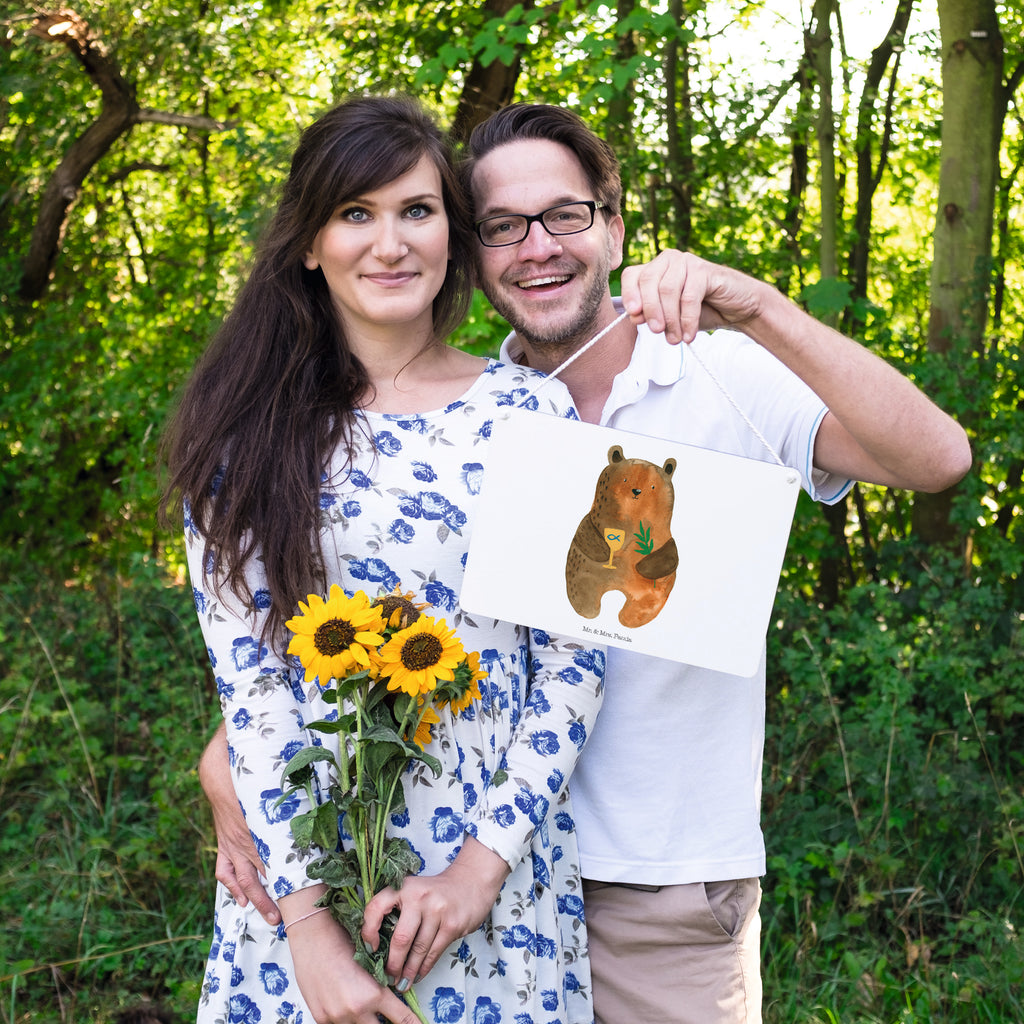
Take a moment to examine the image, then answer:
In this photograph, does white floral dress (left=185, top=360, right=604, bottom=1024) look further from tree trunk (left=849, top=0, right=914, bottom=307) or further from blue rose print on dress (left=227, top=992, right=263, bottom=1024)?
tree trunk (left=849, top=0, right=914, bottom=307)

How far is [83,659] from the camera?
4.95 m

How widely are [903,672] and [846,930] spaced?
1068 millimetres

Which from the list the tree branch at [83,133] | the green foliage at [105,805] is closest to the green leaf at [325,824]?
the green foliage at [105,805]

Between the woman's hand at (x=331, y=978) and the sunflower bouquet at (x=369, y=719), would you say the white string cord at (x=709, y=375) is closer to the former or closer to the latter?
the sunflower bouquet at (x=369, y=719)

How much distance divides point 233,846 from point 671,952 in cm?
82

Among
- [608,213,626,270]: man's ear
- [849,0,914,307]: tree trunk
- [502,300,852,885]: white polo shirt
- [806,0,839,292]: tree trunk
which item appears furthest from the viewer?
[849,0,914,307]: tree trunk

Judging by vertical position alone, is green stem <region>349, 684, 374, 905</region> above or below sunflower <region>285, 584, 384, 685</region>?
below

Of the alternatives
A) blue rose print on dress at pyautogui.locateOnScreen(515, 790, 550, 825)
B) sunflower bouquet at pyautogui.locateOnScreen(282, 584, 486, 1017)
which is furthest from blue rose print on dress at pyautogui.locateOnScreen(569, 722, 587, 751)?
sunflower bouquet at pyautogui.locateOnScreen(282, 584, 486, 1017)

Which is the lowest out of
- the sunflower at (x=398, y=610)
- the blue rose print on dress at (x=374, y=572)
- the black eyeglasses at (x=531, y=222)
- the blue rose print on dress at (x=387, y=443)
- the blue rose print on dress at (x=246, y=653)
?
the blue rose print on dress at (x=246, y=653)

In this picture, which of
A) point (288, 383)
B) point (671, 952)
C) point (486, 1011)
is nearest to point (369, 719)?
point (486, 1011)

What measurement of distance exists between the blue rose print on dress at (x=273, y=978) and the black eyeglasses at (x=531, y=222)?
4.62 ft

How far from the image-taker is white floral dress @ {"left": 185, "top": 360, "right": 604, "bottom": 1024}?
170 centimetres

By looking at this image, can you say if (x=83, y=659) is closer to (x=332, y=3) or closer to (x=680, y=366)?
(x=680, y=366)

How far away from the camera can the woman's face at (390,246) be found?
1.84 metres
